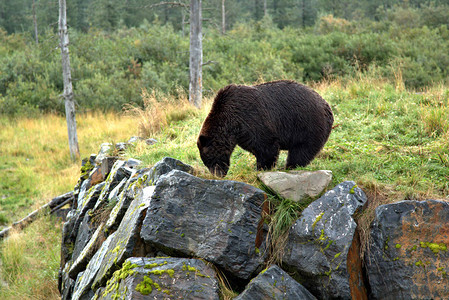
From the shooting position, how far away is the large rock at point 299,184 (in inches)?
190

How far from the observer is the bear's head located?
5641 millimetres

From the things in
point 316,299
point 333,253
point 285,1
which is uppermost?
point 285,1

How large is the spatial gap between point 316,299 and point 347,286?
350 millimetres

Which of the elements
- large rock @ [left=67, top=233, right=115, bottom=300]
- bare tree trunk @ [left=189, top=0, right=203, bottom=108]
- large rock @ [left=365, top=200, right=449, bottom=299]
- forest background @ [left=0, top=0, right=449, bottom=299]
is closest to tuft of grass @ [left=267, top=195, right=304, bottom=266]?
forest background @ [left=0, top=0, right=449, bottom=299]

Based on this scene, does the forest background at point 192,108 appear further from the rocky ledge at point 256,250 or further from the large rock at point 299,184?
the rocky ledge at point 256,250

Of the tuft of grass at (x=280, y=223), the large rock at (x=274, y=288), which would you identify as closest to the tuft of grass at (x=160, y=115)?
the tuft of grass at (x=280, y=223)

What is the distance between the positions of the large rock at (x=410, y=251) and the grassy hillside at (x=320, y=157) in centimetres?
31

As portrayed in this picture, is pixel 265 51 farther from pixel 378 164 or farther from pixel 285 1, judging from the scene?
pixel 285 1

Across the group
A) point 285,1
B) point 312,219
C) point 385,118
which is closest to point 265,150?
point 312,219

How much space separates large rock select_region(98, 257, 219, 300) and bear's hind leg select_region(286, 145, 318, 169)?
7.15ft

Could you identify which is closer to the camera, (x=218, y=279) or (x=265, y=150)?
(x=218, y=279)

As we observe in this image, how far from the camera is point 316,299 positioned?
414 centimetres

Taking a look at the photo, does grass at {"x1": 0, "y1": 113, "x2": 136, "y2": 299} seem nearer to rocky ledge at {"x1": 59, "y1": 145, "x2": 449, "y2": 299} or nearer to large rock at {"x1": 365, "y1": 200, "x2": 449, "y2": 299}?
rocky ledge at {"x1": 59, "y1": 145, "x2": 449, "y2": 299}

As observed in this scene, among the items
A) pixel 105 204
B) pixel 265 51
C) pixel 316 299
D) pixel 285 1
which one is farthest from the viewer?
pixel 285 1
